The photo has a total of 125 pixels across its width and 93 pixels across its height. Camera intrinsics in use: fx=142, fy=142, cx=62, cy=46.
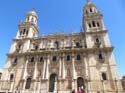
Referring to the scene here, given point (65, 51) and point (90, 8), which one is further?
point (90, 8)

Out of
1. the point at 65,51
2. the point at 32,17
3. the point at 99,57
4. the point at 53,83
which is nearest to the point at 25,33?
the point at 32,17

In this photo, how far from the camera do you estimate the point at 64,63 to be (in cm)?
2936

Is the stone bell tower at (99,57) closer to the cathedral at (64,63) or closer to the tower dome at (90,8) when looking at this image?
the cathedral at (64,63)

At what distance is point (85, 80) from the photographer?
26422mm

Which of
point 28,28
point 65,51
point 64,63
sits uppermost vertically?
point 28,28

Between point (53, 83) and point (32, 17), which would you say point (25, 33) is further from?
point (53, 83)

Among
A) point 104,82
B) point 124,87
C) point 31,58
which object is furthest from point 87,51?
point 31,58

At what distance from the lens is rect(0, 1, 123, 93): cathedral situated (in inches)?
1037

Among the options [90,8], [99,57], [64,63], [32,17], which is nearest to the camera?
[99,57]

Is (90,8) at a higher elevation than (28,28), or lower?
higher

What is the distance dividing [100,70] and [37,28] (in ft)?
72.4

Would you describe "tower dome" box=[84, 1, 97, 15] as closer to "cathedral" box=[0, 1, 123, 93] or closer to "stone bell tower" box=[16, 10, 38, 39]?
"cathedral" box=[0, 1, 123, 93]

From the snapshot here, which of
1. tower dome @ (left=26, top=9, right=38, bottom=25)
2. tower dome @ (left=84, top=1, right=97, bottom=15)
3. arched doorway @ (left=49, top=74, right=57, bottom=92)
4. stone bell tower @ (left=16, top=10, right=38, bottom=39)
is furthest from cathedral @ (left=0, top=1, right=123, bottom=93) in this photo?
tower dome @ (left=26, top=9, right=38, bottom=25)

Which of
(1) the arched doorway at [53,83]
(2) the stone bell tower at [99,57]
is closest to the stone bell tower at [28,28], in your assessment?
(1) the arched doorway at [53,83]
